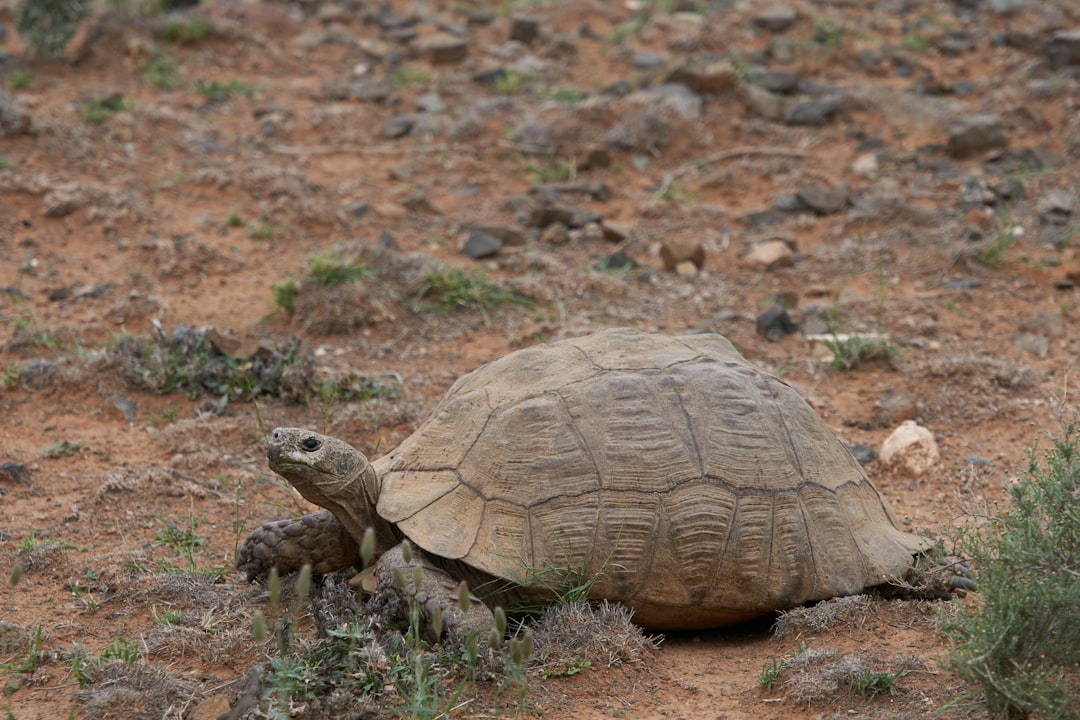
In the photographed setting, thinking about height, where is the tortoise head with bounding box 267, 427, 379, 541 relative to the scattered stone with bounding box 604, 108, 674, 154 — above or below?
above

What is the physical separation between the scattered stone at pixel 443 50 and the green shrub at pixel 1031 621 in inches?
377

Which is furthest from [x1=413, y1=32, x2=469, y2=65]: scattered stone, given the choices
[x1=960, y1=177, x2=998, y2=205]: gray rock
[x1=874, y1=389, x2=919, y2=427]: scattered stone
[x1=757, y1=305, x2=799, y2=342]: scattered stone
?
[x1=874, y1=389, x2=919, y2=427]: scattered stone

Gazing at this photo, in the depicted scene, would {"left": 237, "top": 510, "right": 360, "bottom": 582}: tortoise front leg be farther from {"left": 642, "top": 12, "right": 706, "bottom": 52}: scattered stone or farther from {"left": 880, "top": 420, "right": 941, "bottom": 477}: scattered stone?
{"left": 642, "top": 12, "right": 706, "bottom": 52}: scattered stone

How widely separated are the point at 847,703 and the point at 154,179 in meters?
7.14

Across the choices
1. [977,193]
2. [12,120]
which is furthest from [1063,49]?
[12,120]

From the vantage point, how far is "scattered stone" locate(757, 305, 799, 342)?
677 cm

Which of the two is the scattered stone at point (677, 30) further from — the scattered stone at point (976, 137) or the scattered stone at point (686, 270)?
the scattered stone at point (686, 270)

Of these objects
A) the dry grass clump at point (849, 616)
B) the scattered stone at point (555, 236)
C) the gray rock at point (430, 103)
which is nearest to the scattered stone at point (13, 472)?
the dry grass clump at point (849, 616)

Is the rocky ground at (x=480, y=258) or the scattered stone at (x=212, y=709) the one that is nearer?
the scattered stone at (x=212, y=709)

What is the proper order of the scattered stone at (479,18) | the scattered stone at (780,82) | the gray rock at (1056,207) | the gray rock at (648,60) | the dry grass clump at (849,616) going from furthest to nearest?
the scattered stone at (479,18) → the gray rock at (648,60) → the scattered stone at (780,82) → the gray rock at (1056,207) → the dry grass clump at (849,616)

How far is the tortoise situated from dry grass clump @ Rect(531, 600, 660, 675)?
0.08 m

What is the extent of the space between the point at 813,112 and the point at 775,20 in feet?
7.74

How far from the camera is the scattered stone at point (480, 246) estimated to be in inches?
305

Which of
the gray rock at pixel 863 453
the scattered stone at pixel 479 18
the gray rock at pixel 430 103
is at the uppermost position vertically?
the scattered stone at pixel 479 18
